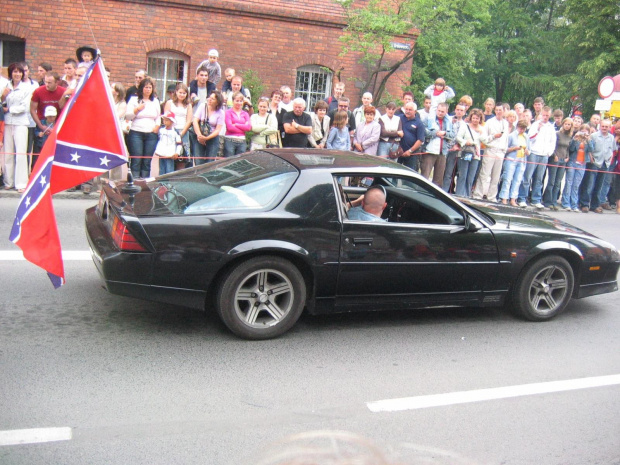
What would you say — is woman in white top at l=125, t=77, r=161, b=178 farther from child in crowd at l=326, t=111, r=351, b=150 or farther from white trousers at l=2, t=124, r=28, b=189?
child in crowd at l=326, t=111, r=351, b=150

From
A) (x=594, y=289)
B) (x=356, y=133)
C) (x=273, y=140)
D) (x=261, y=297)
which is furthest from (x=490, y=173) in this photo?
(x=261, y=297)

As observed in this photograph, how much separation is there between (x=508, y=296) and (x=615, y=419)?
6.39 feet

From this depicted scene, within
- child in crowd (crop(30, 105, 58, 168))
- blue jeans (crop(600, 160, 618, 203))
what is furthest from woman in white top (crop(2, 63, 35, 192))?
blue jeans (crop(600, 160, 618, 203))

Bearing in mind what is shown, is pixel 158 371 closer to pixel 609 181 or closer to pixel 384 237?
pixel 384 237

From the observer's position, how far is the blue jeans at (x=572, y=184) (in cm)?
1456

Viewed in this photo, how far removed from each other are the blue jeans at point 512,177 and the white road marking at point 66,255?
8984 millimetres

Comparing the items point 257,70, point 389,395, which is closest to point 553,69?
point 257,70

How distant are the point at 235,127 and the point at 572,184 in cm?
753

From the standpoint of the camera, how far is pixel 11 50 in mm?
16969

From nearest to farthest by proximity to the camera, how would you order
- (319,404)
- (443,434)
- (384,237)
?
(443,434)
(319,404)
(384,237)

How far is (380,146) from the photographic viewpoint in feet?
41.3

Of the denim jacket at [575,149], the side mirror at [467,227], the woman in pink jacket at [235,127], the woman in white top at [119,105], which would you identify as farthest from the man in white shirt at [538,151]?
the side mirror at [467,227]

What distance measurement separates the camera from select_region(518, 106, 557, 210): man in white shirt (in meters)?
14.1

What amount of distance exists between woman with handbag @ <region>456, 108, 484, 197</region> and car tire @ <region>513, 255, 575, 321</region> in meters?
6.74
